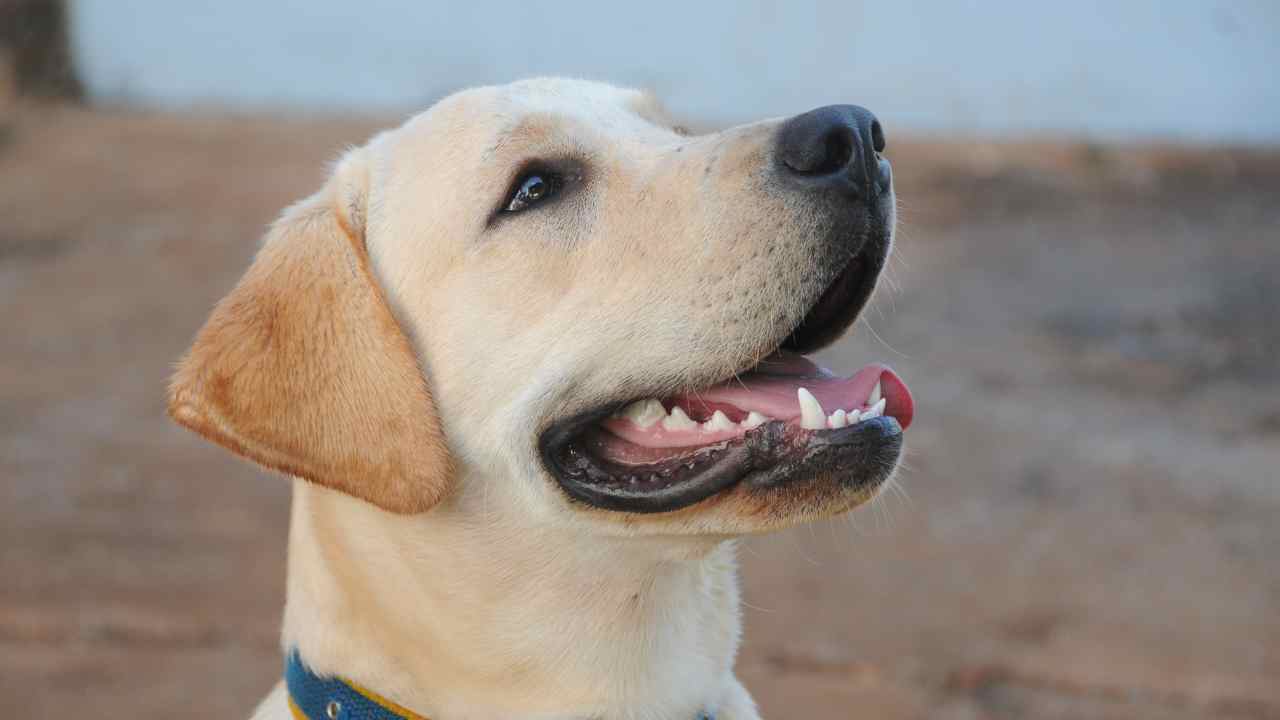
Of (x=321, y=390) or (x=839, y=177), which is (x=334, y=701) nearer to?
(x=321, y=390)

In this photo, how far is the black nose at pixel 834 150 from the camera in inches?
97.2

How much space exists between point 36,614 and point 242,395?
405 cm

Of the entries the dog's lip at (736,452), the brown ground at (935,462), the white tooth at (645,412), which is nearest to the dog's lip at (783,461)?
the dog's lip at (736,452)

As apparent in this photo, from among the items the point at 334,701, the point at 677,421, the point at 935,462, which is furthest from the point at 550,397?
the point at 935,462

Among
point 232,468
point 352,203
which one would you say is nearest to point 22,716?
point 232,468

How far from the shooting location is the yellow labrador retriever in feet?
8.20

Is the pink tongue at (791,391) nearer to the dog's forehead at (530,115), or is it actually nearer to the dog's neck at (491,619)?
the dog's neck at (491,619)

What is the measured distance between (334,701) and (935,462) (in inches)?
203

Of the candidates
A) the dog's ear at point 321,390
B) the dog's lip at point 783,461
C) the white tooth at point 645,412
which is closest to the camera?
the dog's lip at point 783,461

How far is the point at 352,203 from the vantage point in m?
2.93

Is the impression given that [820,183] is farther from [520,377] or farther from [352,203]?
[352,203]

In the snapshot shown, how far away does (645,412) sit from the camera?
8.70 ft

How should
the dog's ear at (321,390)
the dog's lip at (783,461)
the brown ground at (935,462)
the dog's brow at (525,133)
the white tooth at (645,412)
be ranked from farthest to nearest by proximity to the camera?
the brown ground at (935,462), the dog's brow at (525,133), the white tooth at (645,412), the dog's ear at (321,390), the dog's lip at (783,461)

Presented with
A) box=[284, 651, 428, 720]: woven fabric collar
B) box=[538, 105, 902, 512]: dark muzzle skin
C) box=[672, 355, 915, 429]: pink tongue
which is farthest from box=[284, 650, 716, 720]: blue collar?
box=[672, 355, 915, 429]: pink tongue
